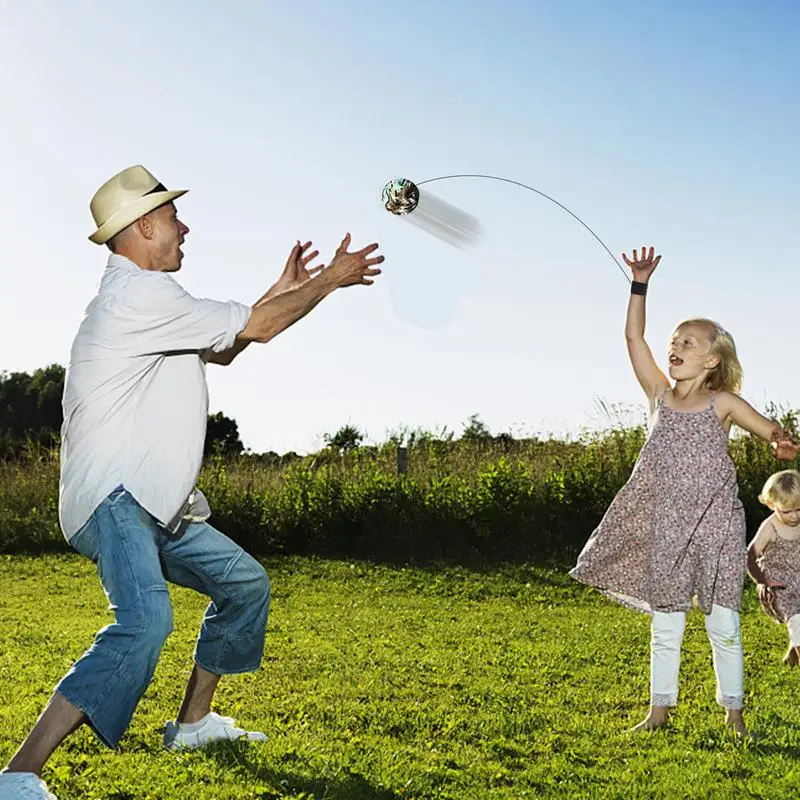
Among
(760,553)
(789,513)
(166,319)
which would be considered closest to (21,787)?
(166,319)

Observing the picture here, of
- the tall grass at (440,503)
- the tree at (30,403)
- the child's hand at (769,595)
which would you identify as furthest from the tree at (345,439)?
the tree at (30,403)

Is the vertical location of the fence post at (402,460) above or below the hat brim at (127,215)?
below

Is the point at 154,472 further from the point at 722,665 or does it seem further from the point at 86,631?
the point at 86,631

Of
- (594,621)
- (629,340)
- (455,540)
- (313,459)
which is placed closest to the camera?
(629,340)

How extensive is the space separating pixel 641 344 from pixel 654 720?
1859 mm

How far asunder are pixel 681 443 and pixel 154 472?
262 cm

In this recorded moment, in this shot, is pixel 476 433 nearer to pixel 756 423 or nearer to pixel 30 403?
pixel 756 423

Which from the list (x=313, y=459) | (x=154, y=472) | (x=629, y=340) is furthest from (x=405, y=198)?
(x=313, y=459)

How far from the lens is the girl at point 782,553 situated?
7023mm

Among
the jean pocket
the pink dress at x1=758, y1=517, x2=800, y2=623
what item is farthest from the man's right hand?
the pink dress at x1=758, y1=517, x2=800, y2=623

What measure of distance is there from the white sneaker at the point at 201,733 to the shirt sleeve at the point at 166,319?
1.67 meters

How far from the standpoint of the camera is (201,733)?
4.64 meters

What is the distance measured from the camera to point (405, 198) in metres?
5.61

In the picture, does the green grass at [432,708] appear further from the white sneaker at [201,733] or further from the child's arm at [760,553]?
the child's arm at [760,553]
